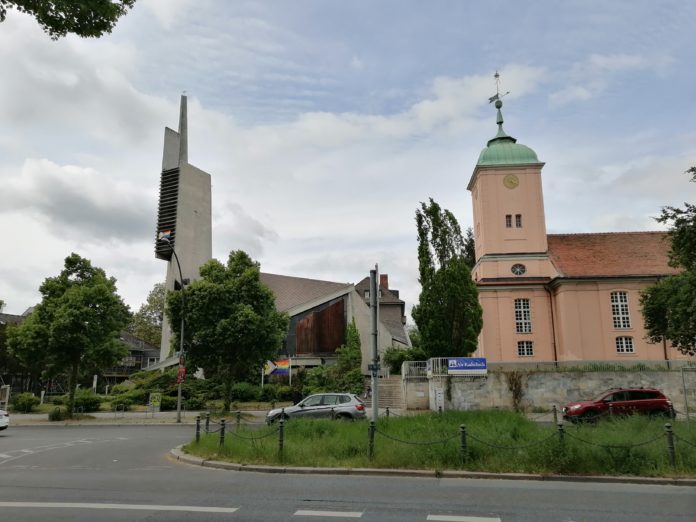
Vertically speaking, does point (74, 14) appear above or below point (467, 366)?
above

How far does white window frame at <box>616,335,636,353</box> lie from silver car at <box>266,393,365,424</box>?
26835 millimetres

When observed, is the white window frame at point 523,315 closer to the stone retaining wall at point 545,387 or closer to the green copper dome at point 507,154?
the green copper dome at point 507,154

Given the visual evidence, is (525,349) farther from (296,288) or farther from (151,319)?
(151,319)

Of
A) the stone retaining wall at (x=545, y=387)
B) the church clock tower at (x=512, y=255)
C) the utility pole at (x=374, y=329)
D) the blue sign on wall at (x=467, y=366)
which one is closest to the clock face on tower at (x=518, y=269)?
the church clock tower at (x=512, y=255)

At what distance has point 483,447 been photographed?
37.3 ft

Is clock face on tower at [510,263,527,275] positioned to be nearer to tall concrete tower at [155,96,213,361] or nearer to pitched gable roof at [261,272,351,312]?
pitched gable roof at [261,272,351,312]

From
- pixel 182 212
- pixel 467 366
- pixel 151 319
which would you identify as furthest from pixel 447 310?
pixel 151 319

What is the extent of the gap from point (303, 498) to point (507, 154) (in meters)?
42.1

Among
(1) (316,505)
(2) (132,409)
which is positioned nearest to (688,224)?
(1) (316,505)

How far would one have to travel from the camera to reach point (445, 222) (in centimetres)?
3478

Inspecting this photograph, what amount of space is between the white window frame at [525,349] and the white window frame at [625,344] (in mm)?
5953

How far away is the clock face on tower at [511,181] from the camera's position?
45844 mm

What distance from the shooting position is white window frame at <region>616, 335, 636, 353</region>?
3975 centimetres

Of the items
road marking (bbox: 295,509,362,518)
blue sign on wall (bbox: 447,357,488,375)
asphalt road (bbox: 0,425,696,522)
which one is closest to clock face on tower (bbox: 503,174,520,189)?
blue sign on wall (bbox: 447,357,488,375)
